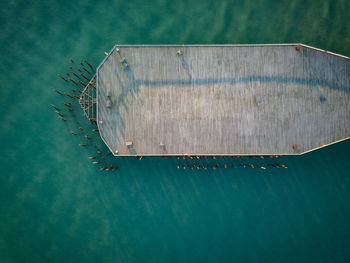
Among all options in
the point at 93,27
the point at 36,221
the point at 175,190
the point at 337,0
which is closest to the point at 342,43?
the point at 337,0

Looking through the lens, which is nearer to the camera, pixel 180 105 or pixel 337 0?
pixel 180 105

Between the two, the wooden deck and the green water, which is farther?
the green water

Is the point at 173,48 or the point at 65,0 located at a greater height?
the point at 65,0

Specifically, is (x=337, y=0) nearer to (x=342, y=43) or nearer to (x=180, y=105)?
(x=342, y=43)

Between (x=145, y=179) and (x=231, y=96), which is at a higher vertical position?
(x=231, y=96)

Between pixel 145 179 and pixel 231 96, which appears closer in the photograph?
pixel 231 96
